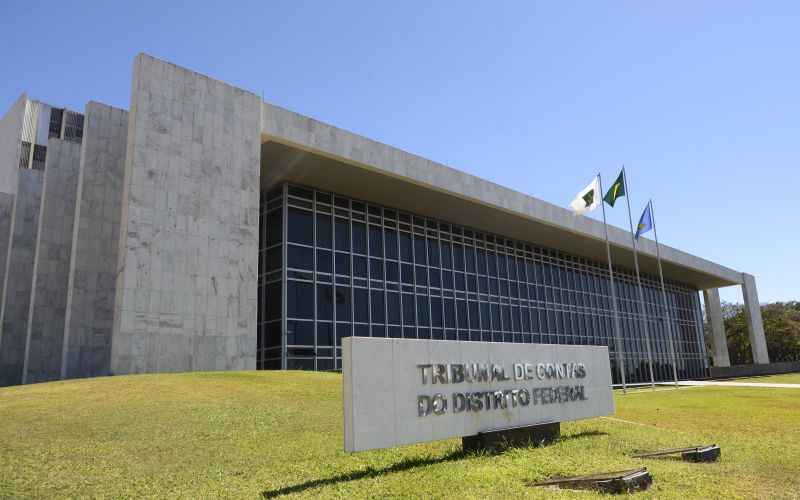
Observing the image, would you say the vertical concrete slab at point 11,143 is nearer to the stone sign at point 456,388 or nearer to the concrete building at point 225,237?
the concrete building at point 225,237

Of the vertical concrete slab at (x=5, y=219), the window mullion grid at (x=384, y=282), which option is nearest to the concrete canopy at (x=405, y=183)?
the window mullion grid at (x=384, y=282)

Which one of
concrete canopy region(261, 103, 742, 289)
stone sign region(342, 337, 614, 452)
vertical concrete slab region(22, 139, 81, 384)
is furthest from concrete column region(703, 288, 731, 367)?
vertical concrete slab region(22, 139, 81, 384)

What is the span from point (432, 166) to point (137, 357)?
17816mm

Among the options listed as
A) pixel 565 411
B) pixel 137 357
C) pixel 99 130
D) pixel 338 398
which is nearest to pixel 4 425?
pixel 338 398

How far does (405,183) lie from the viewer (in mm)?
31797

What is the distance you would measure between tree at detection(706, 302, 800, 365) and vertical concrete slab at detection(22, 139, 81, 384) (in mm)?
80880

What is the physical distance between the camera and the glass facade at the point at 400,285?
1163 inches

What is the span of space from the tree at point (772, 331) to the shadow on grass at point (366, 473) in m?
82.8

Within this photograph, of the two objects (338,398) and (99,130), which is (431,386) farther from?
(99,130)

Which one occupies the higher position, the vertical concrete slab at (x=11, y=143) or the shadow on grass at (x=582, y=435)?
the vertical concrete slab at (x=11, y=143)

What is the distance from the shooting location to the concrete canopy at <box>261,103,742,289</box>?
27.8 m

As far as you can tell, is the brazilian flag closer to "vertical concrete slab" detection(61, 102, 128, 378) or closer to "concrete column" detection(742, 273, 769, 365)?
"vertical concrete slab" detection(61, 102, 128, 378)

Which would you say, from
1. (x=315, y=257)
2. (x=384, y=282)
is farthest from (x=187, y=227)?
(x=384, y=282)

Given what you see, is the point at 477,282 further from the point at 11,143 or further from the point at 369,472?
the point at 369,472
